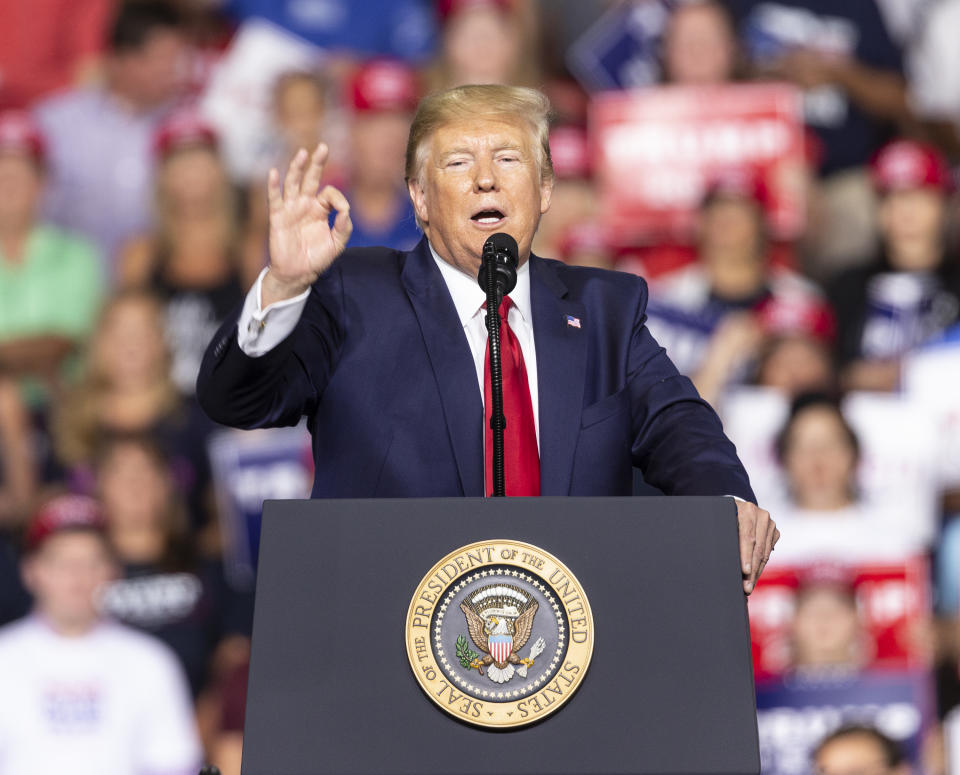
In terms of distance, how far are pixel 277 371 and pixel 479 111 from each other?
46cm

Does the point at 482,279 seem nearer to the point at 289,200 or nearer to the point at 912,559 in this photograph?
the point at 289,200

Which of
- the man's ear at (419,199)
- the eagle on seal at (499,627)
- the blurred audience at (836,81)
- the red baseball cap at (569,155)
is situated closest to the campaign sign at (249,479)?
the red baseball cap at (569,155)

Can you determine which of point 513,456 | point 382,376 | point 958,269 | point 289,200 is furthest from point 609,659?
point 958,269

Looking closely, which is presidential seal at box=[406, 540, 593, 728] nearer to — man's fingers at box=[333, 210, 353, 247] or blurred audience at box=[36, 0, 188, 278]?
man's fingers at box=[333, 210, 353, 247]

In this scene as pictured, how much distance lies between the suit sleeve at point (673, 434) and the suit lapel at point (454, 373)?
238mm

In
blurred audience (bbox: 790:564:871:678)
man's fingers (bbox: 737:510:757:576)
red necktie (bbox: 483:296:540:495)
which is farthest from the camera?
blurred audience (bbox: 790:564:871:678)

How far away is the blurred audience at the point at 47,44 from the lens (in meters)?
Result: 5.61

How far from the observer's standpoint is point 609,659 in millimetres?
1450

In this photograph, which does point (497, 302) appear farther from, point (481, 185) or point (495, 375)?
point (481, 185)

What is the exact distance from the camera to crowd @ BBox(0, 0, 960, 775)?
4.56 m

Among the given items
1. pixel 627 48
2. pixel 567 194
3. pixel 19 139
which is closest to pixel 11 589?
pixel 19 139

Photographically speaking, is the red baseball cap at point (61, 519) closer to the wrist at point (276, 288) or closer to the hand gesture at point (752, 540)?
the wrist at point (276, 288)

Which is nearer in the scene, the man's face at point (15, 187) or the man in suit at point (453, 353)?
the man in suit at point (453, 353)

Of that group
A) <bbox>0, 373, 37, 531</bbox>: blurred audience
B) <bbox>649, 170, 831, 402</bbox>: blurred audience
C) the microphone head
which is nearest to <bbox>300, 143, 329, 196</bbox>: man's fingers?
the microphone head
